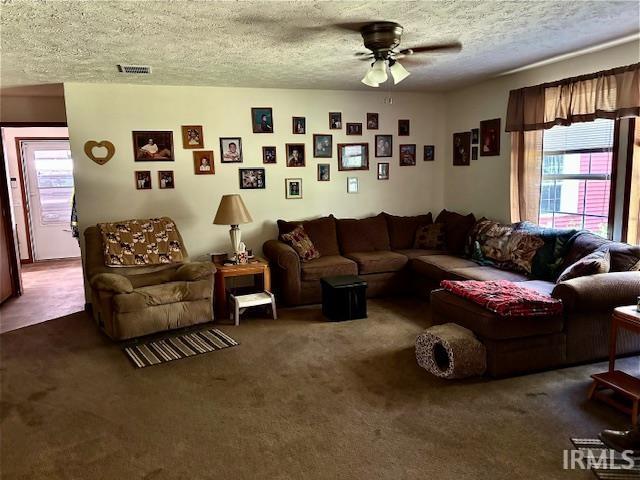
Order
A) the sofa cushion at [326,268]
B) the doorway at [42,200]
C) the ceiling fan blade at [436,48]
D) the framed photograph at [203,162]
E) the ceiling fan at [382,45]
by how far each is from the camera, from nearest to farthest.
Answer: the ceiling fan at [382,45], the ceiling fan blade at [436,48], the sofa cushion at [326,268], the framed photograph at [203,162], the doorway at [42,200]

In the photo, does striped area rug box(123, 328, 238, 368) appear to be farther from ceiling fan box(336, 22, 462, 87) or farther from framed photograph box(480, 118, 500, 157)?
framed photograph box(480, 118, 500, 157)

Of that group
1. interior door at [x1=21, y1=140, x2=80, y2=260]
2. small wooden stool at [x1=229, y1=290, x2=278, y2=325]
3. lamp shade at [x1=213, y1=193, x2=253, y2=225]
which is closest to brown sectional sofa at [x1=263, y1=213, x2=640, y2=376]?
small wooden stool at [x1=229, y1=290, x2=278, y2=325]

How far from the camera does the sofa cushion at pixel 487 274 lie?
13.4 ft

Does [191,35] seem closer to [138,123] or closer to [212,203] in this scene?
[138,123]

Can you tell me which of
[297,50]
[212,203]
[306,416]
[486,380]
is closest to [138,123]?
[212,203]

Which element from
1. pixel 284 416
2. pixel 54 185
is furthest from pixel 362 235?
pixel 54 185

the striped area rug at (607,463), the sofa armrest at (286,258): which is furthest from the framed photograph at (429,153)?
the striped area rug at (607,463)

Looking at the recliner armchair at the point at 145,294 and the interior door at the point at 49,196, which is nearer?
the recliner armchair at the point at 145,294

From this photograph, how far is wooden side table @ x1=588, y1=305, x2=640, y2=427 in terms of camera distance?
256 cm

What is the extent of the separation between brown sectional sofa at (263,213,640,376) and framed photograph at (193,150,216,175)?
3.26ft

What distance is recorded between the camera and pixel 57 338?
4.13m

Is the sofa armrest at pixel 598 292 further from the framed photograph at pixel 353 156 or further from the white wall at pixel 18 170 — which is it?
the white wall at pixel 18 170

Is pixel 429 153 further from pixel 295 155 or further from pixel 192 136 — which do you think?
pixel 192 136

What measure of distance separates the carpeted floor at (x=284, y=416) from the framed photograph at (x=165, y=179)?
6.03 feet
